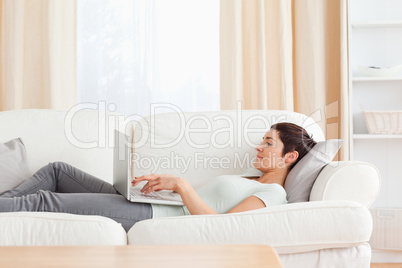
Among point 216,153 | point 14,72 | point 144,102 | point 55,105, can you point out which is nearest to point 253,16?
point 144,102

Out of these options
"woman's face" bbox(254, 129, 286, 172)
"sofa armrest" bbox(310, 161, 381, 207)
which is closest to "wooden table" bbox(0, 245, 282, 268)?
"sofa armrest" bbox(310, 161, 381, 207)

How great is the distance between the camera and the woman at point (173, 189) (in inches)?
77.3

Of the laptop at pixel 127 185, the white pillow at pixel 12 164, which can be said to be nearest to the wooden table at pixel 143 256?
the laptop at pixel 127 185

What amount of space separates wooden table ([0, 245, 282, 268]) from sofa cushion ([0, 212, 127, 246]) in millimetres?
606

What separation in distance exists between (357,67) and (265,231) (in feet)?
6.29

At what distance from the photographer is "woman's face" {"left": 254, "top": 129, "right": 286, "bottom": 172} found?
227 centimetres

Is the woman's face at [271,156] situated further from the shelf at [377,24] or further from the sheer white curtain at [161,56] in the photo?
the shelf at [377,24]

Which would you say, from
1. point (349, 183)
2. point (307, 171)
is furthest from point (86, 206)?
point (349, 183)

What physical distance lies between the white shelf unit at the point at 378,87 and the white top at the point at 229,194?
1463 mm

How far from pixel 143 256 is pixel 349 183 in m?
1.24

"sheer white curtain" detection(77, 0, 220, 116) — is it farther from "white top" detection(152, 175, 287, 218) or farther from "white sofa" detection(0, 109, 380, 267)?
"white top" detection(152, 175, 287, 218)

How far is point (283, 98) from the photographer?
10.8 ft

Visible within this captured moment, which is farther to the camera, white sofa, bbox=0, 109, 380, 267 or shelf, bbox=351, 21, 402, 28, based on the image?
shelf, bbox=351, 21, 402, 28

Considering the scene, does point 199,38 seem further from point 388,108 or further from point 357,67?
point 388,108
